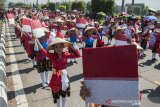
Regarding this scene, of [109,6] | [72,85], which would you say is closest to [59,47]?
[72,85]

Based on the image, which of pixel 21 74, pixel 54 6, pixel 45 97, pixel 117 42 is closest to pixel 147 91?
pixel 117 42

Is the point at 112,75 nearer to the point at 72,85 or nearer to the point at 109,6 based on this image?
the point at 72,85

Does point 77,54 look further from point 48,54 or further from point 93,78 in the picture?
point 93,78

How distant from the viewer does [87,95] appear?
3270 mm

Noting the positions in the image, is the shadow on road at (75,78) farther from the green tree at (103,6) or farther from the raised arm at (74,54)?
the green tree at (103,6)

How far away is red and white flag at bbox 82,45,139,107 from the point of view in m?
3.07

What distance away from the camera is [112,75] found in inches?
126

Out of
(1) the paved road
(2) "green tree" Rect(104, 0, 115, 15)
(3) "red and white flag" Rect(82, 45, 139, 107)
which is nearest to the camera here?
(3) "red and white flag" Rect(82, 45, 139, 107)

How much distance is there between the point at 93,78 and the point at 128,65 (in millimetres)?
436

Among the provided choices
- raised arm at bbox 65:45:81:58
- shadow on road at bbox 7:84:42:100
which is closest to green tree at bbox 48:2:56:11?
shadow on road at bbox 7:84:42:100

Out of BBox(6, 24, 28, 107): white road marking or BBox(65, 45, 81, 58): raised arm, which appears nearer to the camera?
BBox(65, 45, 81, 58): raised arm

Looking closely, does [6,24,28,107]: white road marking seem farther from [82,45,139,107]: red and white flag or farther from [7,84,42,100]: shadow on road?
[82,45,139,107]: red and white flag

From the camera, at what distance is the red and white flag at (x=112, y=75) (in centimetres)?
307

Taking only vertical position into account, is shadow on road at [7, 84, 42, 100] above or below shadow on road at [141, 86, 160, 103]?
above
